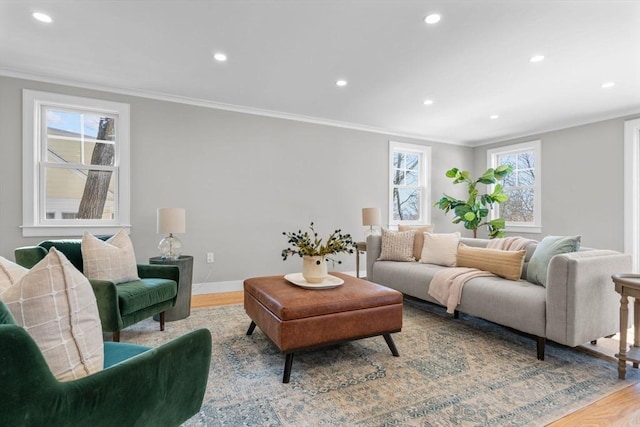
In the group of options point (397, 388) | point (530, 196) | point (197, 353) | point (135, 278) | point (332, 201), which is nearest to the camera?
point (197, 353)

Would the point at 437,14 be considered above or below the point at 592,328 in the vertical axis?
above

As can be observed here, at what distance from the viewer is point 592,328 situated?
7.28 feet

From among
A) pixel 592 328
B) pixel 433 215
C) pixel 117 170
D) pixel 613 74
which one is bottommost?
pixel 592 328

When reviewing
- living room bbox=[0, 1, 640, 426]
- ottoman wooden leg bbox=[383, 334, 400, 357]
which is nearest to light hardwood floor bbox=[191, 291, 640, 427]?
ottoman wooden leg bbox=[383, 334, 400, 357]

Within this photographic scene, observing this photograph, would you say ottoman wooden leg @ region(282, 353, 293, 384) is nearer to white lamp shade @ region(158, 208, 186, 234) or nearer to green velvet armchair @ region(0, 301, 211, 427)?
green velvet armchair @ region(0, 301, 211, 427)

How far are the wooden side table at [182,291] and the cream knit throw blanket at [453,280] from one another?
2.40m

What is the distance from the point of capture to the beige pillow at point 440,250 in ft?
11.3

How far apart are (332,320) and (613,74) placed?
369 cm

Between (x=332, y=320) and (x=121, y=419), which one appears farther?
(x=332, y=320)

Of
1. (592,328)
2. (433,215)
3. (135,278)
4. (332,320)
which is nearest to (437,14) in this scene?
(332,320)

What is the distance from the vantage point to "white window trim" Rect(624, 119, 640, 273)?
161 inches

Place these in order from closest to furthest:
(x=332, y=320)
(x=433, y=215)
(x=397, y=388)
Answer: (x=397, y=388)
(x=332, y=320)
(x=433, y=215)

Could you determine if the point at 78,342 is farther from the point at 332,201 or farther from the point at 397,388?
the point at 332,201

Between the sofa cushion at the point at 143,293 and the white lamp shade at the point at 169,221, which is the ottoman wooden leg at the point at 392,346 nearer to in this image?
the sofa cushion at the point at 143,293
